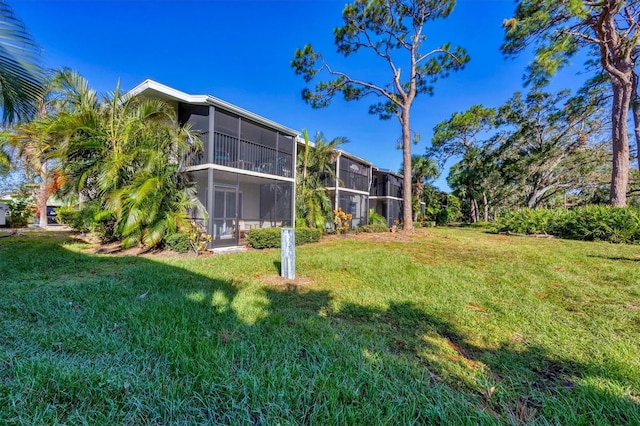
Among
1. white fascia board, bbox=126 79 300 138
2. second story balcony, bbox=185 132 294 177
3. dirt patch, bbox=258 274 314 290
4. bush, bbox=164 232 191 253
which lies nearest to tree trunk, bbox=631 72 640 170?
second story balcony, bbox=185 132 294 177

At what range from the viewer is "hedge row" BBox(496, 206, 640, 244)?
1017cm

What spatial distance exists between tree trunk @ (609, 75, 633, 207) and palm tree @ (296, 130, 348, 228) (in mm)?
12976

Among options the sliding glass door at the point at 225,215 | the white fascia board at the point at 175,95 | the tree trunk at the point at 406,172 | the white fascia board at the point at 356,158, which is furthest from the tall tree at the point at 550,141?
the sliding glass door at the point at 225,215

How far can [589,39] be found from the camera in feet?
36.4

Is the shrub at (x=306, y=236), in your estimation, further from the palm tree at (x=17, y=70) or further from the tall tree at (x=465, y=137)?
the tall tree at (x=465, y=137)

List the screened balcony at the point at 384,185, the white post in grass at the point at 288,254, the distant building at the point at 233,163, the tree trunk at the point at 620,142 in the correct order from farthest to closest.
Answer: the screened balcony at the point at 384,185 → the tree trunk at the point at 620,142 → the distant building at the point at 233,163 → the white post in grass at the point at 288,254

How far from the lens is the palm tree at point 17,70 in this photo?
11.5 ft

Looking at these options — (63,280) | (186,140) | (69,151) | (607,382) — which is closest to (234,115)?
(186,140)

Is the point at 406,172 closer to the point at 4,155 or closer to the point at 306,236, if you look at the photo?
the point at 306,236

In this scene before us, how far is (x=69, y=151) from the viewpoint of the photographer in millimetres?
7289

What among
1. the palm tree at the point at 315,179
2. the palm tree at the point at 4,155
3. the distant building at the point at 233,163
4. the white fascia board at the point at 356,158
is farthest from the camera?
the white fascia board at the point at 356,158

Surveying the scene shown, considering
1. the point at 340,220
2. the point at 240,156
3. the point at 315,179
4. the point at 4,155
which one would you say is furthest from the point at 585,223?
the point at 4,155

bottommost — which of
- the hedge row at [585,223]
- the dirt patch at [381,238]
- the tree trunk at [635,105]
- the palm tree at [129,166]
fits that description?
the dirt patch at [381,238]

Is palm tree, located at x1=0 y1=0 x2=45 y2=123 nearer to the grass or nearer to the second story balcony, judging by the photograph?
the grass
